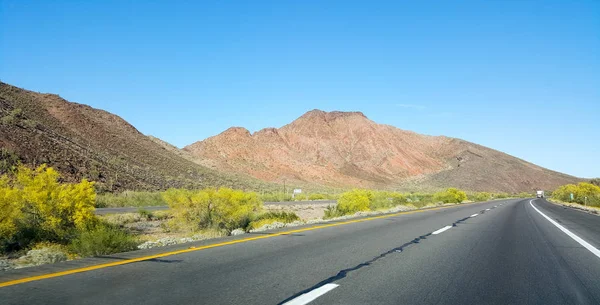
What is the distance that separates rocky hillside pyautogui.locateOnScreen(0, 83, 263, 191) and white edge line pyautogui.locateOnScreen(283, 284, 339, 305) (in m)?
41.0

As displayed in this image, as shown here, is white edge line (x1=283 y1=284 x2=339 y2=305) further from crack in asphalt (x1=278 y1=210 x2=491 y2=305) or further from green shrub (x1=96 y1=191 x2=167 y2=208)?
green shrub (x1=96 y1=191 x2=167 y2=208)

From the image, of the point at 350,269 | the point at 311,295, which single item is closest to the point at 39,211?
the point at 350,269

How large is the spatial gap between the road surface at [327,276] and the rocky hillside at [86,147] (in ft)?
126

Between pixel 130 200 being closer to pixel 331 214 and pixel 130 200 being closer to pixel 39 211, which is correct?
pixel 331 214

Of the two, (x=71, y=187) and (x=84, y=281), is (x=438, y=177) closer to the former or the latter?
(x=71, y=187)

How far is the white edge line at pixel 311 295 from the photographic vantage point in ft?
17.1

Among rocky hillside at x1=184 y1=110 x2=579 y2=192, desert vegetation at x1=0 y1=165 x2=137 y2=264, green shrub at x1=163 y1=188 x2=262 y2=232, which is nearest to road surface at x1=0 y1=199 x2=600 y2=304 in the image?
desert vegetation at x1=0 y1=165 x2=137 y2=264

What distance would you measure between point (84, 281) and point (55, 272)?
2.66 feet

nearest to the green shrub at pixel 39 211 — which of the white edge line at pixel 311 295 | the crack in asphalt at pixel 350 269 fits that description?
the crack in asphalt at pixel 350 269

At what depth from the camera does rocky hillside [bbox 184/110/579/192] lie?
105 metres

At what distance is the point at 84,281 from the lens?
5.96 m

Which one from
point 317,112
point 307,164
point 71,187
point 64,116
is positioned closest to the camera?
point 71,187

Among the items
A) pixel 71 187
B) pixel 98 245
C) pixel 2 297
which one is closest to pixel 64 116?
pixel 71 187

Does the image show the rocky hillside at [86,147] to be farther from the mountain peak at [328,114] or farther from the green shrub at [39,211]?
the mountain peak at [328,114]
